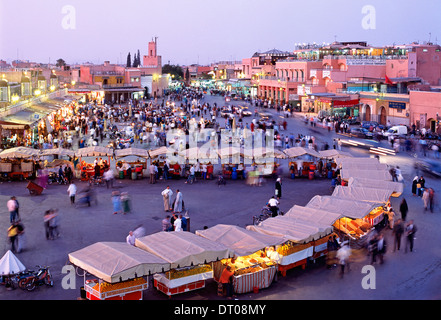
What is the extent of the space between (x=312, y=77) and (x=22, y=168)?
133 feet

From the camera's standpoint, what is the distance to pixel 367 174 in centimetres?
1780

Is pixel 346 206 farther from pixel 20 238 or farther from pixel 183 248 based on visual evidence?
pixel 20 238

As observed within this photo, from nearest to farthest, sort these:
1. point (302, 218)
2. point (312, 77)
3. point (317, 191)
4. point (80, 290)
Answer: point (80, 290), point (302, 218), point (317, 191), point (312, 77)

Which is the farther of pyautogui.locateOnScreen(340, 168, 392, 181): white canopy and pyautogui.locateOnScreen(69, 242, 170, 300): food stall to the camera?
pyautogui.locateOnScreen(340, 168, 392, 181): white canopy

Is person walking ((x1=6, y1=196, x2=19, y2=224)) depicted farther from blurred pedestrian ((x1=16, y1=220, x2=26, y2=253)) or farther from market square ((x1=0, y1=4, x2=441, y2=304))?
blurred pedestrian ((x1=16, y1=220, x2=26, y2=253))

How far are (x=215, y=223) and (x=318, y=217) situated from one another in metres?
3.35

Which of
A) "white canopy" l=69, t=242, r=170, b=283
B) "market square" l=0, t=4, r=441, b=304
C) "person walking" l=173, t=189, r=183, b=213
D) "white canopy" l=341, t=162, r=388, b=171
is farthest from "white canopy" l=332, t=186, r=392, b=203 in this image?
"white canopy" l=69, t=242, r=170, b=283

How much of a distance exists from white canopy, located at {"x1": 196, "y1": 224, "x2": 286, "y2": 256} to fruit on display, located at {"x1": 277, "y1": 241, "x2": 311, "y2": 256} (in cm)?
19

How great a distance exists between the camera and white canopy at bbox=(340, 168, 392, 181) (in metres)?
17.6

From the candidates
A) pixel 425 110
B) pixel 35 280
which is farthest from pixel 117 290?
pixel 425 110

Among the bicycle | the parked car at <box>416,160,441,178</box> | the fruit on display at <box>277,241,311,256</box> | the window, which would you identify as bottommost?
the bicycle

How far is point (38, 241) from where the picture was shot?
13.0 metres

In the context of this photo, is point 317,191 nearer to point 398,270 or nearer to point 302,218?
point 302,218
